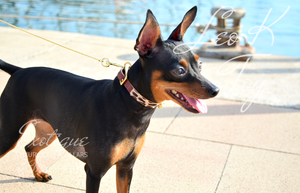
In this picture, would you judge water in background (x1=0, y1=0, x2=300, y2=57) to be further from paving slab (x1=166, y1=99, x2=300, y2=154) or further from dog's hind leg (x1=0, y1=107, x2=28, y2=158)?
dog's hind leg (x1=0, y1=107, x2=28, y2=158)

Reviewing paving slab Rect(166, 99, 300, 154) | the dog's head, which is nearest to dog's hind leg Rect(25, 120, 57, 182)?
the dog's head

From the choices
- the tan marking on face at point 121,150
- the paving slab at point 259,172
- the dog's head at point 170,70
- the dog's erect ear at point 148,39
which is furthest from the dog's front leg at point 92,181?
the paving slab at point 259,172

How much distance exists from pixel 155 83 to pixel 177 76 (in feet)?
0.55

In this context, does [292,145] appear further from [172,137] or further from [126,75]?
[126,75]

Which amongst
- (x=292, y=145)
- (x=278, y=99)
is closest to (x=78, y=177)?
(x=292, y=145)

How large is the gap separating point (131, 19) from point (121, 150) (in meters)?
11.4

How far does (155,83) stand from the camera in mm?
2254

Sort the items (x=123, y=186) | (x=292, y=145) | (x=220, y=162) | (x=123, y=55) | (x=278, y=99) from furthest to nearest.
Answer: (x=123, y=55), (x=278, y=99), (x=292, y=145), (x=220, y=162), (x=123, y=186)

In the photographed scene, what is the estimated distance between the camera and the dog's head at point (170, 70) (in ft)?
7.23

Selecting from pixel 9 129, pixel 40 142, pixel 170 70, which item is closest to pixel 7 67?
pixel 9 129

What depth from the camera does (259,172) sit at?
3609 mm

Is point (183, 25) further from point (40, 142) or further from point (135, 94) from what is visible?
point (40, 142)

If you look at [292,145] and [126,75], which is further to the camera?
[292,145]

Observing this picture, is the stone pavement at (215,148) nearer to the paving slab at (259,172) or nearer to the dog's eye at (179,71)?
the paving slab at (259,172)
